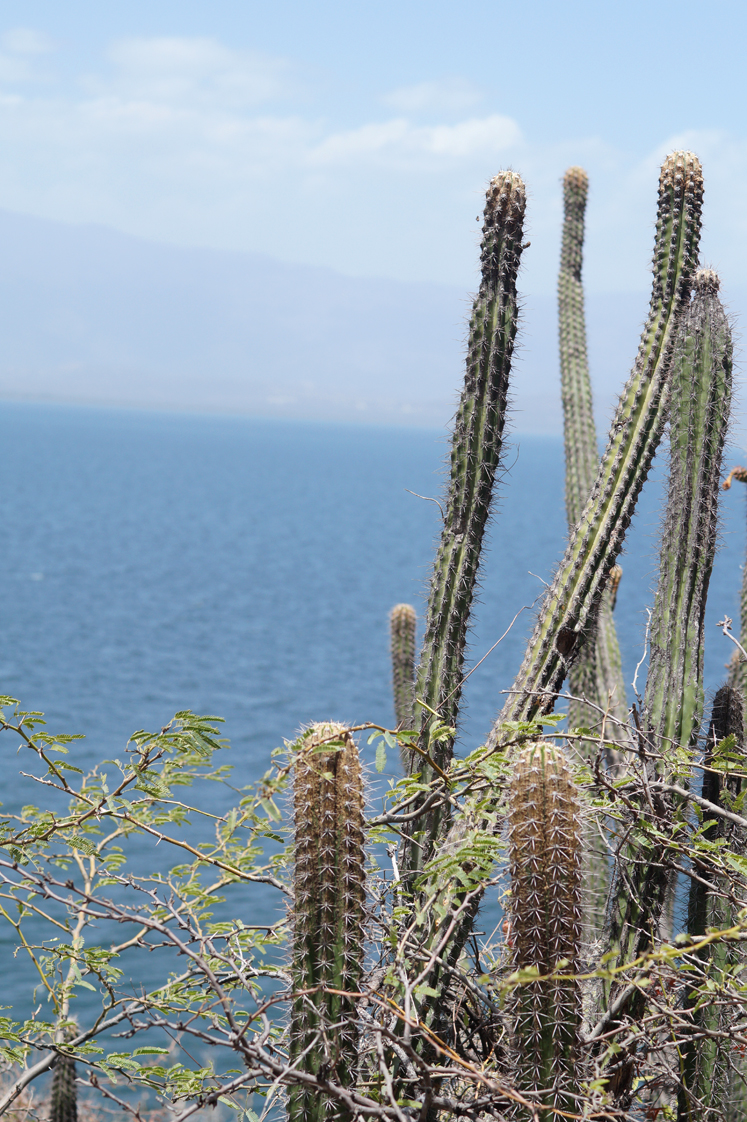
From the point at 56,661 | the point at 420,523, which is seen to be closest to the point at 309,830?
the point at 56,661

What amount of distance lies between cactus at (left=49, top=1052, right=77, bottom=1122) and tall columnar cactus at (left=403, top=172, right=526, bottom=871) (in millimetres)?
2294

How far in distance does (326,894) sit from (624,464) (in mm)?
2331

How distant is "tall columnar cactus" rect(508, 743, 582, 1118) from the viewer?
2.93m

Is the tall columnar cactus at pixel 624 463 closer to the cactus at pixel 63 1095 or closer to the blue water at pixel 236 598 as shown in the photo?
the blue water at pixel 236 598

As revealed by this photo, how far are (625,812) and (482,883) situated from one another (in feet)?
2.39

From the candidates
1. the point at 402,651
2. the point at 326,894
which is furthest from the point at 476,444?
the point at 402,651

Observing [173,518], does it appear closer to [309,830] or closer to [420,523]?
[420,523]

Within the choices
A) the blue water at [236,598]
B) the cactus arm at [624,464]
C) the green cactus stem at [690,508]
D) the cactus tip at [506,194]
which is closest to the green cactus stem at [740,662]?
the blue water at [236,598]

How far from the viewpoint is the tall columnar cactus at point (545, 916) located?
293 centimetres

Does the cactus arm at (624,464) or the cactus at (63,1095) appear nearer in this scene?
the cactus arm at (624,464)

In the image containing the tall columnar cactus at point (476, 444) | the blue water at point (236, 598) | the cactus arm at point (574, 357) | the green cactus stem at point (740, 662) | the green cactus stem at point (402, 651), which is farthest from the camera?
the blue water at point (236, 598)

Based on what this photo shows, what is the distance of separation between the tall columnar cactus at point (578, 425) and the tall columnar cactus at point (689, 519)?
3.06 meters

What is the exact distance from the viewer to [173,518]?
93938mm

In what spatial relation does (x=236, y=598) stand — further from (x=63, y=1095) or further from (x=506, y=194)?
(x=506, y=194)
